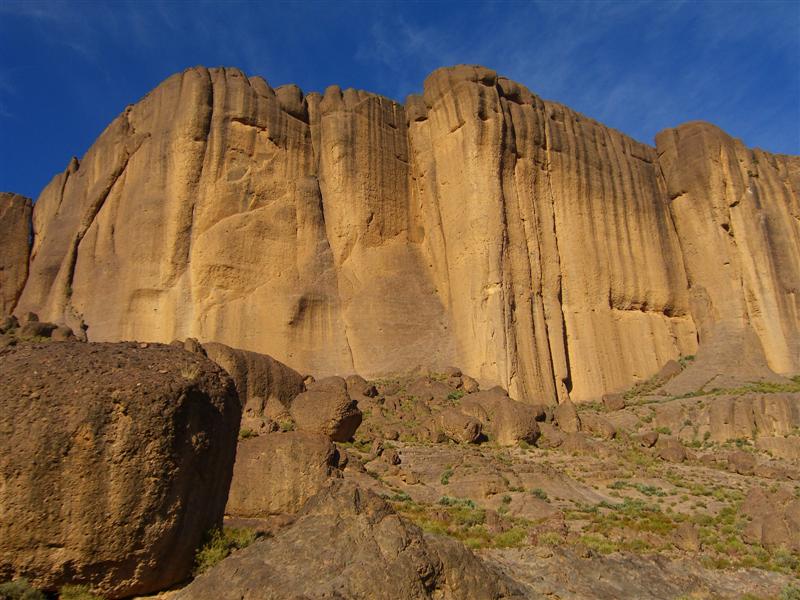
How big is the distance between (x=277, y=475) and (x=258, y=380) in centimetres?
1164

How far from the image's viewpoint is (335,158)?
133ft

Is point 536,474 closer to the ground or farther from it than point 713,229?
closer to the ground

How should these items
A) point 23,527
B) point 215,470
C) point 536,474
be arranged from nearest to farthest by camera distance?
point 23,527, point 215,470, point 536,474

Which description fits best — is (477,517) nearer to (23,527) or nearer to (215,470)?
(215,470)

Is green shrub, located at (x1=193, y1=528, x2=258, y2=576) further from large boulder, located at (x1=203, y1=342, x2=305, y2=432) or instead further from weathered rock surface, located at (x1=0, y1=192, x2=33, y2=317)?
weathered rock surface, located at (x1=0, y1=192, x2=33, y2=317)

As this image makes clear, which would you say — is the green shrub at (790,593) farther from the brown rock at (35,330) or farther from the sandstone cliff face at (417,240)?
the brown rock at (35,330)

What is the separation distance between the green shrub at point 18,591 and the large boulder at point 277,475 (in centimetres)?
557

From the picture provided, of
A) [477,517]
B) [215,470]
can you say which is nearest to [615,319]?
[477,517]

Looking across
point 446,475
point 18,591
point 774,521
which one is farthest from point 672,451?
point 18,591

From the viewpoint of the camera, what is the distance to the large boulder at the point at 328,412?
69.7ft

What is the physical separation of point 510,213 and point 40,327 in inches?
916

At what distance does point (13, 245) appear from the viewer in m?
45.9

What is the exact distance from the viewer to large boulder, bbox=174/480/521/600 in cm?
650

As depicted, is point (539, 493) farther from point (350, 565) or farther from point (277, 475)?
point (350, 565)
